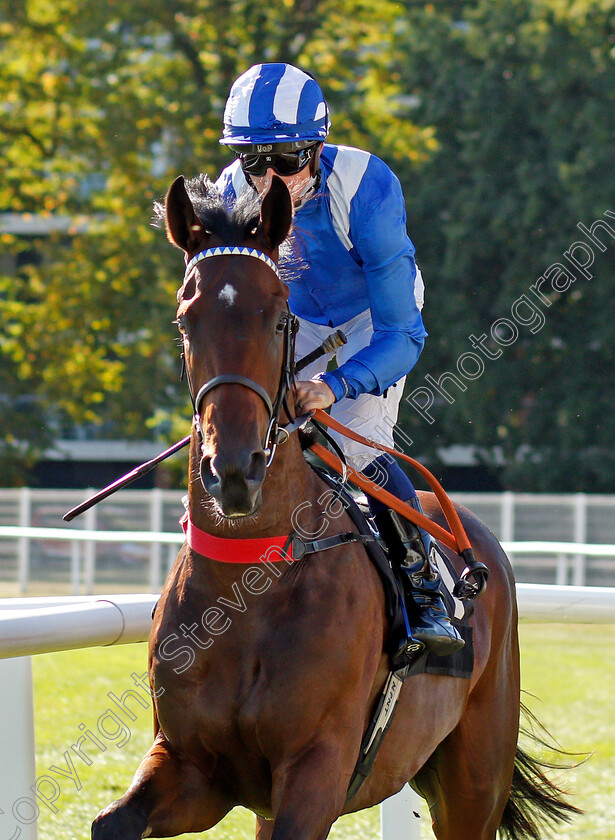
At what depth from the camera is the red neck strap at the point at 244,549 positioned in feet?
9.27

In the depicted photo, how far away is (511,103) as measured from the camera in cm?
2234

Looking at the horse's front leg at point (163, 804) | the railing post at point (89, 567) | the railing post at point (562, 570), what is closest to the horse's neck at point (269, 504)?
the horse's front leg at point (163, 804)

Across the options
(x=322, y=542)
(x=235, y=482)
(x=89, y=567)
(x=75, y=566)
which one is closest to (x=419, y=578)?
(x=322, y=542)

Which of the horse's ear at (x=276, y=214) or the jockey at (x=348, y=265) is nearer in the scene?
the horse's ear at (x=276, y=214)

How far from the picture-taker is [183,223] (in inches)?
113

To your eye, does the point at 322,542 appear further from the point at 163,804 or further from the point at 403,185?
the point at 403,185

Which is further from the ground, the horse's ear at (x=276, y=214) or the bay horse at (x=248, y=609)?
the horse's ear at (x=276, y=214)

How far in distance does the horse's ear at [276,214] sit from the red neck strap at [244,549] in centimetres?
73

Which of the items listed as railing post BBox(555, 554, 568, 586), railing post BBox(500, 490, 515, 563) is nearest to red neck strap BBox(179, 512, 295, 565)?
railing post BBox(555, 554, 568, 586)

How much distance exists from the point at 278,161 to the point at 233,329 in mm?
711

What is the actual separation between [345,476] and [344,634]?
53cm

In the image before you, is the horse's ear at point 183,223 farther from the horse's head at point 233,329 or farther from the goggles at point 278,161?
the goggles at point 278,161

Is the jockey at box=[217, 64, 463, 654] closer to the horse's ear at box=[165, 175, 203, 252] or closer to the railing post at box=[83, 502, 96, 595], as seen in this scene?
the horse's ear at box=[165, 175, 203, 252]

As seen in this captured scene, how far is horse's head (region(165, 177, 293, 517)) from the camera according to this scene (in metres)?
2.49
